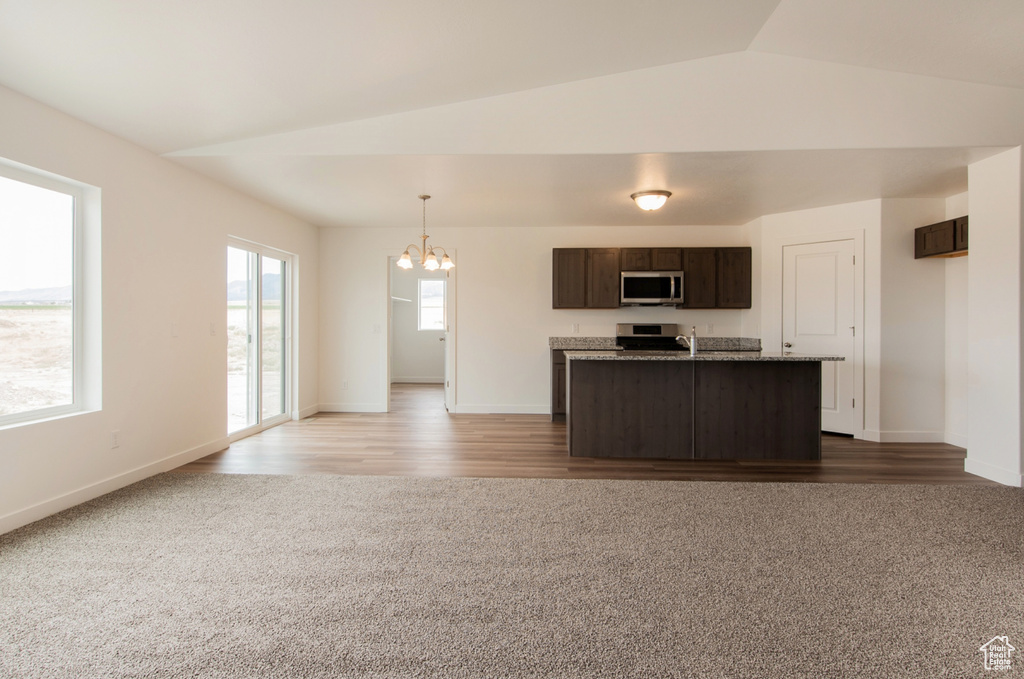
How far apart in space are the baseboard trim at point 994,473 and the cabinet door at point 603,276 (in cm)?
355

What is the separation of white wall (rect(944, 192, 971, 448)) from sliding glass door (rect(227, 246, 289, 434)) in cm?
685

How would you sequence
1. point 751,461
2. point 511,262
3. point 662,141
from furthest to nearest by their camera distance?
point 511,262, point 751,461, point 662,141

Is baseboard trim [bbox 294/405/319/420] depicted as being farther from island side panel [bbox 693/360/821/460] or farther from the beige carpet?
island side panel [bbox 693/360/821/460]

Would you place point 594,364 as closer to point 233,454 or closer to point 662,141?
point 662,141

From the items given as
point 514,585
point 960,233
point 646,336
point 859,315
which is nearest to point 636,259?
point 646,336

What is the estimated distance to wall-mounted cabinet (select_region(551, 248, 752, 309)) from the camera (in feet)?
20.0

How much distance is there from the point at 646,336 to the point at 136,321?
518 cm

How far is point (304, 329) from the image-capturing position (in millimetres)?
6156

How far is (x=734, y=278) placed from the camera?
611 cm

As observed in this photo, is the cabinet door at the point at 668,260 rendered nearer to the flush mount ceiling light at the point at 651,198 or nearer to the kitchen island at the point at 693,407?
the flush mount ceiling light at the point at 651,198

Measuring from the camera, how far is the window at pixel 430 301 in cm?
998

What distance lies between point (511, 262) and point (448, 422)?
86.2 inches

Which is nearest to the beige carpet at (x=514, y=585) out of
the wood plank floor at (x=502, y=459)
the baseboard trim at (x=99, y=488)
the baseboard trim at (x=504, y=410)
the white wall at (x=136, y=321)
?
the baseboard trim at (x=99, y=488)

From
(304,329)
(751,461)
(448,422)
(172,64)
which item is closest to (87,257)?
(172,64)
